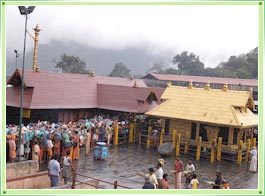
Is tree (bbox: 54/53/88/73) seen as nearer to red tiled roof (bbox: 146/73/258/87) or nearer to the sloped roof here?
red tiled roof (bbox: 146/73/258/87)

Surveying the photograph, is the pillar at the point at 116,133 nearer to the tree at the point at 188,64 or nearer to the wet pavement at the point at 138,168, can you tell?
the wet pavement at the point at 138,168

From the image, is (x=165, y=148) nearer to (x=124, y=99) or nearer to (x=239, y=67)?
(x=124, y=99)

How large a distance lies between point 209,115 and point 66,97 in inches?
306

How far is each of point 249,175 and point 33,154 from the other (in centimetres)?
847

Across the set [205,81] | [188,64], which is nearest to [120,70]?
[188,64]

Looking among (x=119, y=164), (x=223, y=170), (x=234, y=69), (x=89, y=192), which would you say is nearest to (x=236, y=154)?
(x=223, y=170)

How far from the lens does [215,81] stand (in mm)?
38500

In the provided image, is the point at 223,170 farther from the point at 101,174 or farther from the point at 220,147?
the point at 101,174

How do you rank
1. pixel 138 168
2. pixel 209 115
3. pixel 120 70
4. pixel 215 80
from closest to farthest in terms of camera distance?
pixel 138 168 < pixel 209 115 < pixel 215 80 < pixel 120 70

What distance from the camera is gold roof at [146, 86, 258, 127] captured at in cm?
1948

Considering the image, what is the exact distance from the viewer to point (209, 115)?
19.8 meters

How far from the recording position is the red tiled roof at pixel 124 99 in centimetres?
2398

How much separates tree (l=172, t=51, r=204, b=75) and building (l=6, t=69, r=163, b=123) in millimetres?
37018

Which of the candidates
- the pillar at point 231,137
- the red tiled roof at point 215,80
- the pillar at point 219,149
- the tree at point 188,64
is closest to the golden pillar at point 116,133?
the pillar at point 219,149
